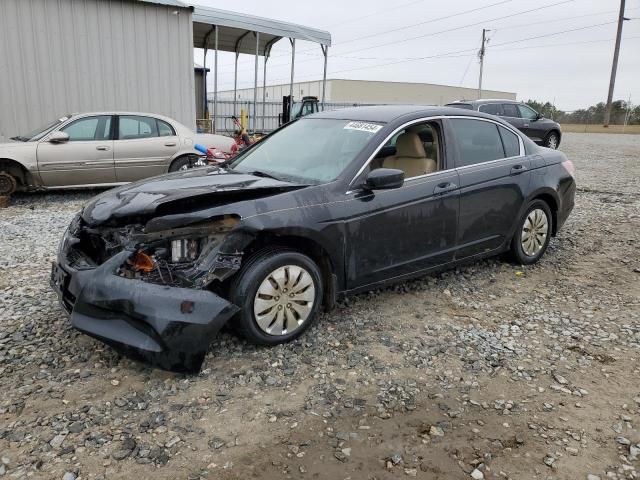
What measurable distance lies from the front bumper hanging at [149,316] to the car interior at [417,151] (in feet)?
6.88

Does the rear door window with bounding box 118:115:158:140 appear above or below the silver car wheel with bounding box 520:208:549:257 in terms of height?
above

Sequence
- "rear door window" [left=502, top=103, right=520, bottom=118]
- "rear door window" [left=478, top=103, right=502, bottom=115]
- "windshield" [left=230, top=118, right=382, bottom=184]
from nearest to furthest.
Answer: "windshield" [left=230, top=118, right=382, bottom=184]
"rear door window" [left=478, top=103, right=502, bottom=115]
"rear door window" [left=502, top=103, right=520, bottom=118]

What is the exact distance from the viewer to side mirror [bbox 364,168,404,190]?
3.77m

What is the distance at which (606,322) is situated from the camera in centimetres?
410

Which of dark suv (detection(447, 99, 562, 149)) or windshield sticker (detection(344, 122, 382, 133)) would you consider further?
dark suv (detection(447, 99, 562, 149))

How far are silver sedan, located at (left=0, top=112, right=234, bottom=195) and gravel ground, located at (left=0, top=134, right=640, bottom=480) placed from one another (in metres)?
4.28

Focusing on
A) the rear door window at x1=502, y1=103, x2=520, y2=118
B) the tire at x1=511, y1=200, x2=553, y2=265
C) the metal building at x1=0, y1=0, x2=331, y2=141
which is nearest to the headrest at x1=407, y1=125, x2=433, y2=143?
the tire at x1=511, y1=200, x2=553, y2=265

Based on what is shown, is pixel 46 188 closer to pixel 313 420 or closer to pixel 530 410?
pixel 313 420

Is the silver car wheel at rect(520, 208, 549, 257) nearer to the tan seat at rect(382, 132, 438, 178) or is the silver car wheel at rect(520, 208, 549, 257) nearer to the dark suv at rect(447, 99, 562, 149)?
the tan seat at rect(382, 132, 438, 178)

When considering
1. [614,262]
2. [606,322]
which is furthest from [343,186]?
[614,262]

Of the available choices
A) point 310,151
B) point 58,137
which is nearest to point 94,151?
point 58,137

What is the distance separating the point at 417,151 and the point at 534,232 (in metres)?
1.64

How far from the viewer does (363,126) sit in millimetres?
4281

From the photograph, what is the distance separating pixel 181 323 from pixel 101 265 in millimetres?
652
